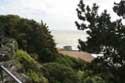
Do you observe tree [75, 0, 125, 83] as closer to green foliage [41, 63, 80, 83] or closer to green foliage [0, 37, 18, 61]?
green foliage [0, 37, 18, 61]

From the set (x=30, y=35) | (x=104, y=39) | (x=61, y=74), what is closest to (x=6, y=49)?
(x=104, y=39)

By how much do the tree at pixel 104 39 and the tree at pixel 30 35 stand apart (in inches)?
373

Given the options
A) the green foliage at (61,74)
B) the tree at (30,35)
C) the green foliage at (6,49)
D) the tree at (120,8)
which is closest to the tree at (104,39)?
the tree at (120,8)

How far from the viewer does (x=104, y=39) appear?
16906 millimetres

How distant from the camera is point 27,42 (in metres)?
27.1

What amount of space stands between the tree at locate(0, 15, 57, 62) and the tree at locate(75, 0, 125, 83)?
9.47 metres

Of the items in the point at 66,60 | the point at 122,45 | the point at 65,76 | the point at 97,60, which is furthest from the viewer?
the point at 66,60

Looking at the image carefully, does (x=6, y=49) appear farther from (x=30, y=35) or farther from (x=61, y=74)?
(x=30, y=35)

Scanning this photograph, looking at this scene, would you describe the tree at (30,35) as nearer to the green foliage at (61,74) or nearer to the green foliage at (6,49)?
the green foliage at (61,74)

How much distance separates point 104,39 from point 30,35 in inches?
466

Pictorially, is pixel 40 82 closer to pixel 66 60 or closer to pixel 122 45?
pixel 122 45

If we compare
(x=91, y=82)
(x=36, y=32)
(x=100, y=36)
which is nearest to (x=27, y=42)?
(x=36, y=32)

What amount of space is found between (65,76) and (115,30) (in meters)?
8.01

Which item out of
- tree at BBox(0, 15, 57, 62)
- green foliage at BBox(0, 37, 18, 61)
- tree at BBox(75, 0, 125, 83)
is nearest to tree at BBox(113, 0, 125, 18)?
tree at BBox(75, 0, 125, 83)
